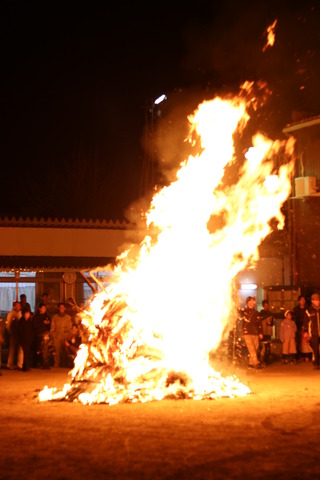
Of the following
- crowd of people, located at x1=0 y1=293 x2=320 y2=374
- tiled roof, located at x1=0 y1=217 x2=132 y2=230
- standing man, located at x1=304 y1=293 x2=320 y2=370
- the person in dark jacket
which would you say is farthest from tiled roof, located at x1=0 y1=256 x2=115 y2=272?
standing man, located at x1=304 y1=293 x2=320 y2=370

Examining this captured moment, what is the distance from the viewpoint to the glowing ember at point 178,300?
11.7 meters

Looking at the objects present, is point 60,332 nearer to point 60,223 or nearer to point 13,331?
point 13,331

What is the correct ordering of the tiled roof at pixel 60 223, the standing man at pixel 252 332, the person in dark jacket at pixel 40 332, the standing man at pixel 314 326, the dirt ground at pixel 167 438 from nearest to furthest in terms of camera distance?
the dirt ground at pixel 167 438 → the standing man at pixel 314 326 → the standing man at pixel 252 332 → the person in dark jacket at pixel 40 332 → the tiled roof at pixel 60 223

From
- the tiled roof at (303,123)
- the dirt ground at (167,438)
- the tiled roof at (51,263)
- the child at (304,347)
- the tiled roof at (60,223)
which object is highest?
the tiled roof at (303,123)

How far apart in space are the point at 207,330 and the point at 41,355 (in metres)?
4.79

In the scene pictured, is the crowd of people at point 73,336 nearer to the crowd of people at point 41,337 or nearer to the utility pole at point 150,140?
the crowd of people at point 41,337

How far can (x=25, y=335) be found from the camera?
15.9 meters

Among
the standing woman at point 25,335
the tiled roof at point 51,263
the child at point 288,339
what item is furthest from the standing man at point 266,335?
the tiled roof at point 51,263

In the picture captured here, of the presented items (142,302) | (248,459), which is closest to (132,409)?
(142,302)

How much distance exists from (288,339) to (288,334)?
14 centimetres

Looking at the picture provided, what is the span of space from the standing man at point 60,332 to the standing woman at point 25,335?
0.62 m

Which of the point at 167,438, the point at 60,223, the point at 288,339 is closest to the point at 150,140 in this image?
the point at 60,223

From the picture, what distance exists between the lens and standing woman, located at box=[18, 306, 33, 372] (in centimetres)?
1588

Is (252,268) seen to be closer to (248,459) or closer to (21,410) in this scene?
(21,410)
